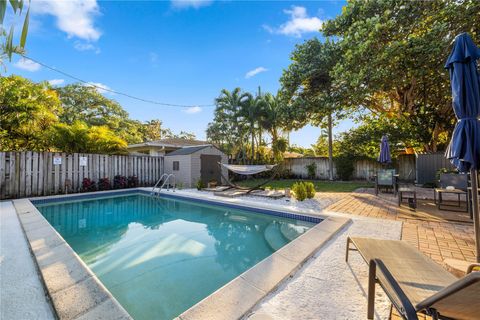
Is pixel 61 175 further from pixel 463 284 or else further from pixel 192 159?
pixel 463 284

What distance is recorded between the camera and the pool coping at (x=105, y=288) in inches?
66.6

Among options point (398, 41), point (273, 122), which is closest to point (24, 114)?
point (273, 122)

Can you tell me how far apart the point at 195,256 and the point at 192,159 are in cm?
728

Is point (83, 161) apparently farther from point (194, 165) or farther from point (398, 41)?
point (398, 41)

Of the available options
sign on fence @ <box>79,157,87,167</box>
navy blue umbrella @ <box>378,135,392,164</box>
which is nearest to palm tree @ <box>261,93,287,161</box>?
→ navy blue umbrella @ <box>378,135,392,164</box>

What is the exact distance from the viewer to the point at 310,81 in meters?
10.8

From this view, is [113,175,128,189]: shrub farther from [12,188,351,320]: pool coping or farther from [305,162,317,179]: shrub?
[305,162,317,179]: shrub

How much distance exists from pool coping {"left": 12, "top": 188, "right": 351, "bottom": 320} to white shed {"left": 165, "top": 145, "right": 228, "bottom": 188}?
6.87m

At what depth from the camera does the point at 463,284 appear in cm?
90

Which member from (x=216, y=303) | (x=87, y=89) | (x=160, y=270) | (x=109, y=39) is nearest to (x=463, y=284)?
(x=216, y=303)

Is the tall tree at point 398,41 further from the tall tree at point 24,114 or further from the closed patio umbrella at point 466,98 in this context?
the tall tree at point 24,114

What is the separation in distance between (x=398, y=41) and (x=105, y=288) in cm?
1011

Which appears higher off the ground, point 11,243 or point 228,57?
point 228,57

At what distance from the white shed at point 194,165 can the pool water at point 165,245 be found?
330 cm
